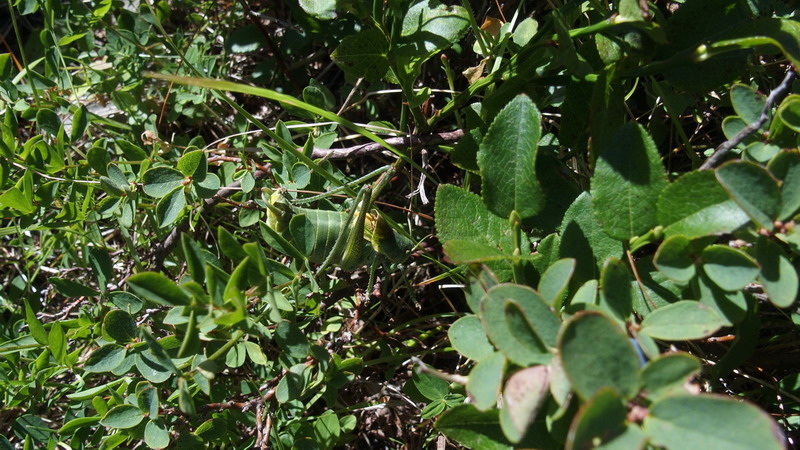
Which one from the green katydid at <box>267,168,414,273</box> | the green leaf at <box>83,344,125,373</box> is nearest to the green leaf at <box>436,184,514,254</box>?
the green katydid at <box>267,168,414,273</box>

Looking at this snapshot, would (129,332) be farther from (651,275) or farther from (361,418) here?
(651,275)

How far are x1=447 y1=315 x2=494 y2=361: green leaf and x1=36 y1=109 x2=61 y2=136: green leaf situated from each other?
129cm

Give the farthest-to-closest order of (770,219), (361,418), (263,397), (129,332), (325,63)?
1. (325,63)
2. (361,418)
3. (263,397)
4. (129,332)
5. (770,219)

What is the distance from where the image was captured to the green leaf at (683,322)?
2.95ft

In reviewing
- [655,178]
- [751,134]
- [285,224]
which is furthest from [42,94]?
[751,134]

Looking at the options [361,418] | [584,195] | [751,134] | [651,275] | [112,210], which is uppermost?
[751,134]

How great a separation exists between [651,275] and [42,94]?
6.12ft

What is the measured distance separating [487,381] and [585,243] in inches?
14.9

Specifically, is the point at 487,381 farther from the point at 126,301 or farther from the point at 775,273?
the point at 126,301

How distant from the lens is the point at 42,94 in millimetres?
1989

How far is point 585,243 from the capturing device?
117 cm

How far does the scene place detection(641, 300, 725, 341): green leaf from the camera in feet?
2.95

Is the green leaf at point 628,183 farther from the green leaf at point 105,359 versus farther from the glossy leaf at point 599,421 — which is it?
the green leaf at point 105,359

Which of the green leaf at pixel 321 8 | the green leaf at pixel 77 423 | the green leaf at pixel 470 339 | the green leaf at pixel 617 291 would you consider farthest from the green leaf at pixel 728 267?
the green leaf at pixel 77 423
